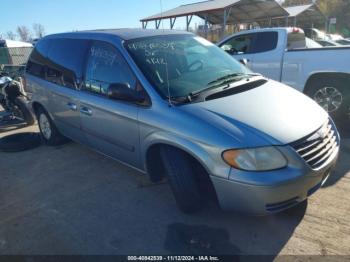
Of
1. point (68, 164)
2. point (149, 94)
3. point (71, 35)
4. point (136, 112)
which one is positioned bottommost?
point (68, 164)

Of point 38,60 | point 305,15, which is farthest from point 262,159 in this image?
point 305,15

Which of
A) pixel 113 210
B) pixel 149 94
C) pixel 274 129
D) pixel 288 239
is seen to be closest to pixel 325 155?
pixel 274 129

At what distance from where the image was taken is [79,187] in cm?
388

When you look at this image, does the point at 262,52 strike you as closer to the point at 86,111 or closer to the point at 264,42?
the point at 264,42

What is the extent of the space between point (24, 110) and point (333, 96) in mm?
6340

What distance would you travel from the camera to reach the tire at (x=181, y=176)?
2.89 metres

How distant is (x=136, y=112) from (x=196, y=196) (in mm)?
1039

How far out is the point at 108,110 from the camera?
11.5 feet

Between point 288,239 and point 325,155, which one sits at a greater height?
→ point 325,155

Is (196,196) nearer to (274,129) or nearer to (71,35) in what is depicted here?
(274,129)

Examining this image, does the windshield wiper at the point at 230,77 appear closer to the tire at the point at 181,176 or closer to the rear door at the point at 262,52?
the tire at the point at 181,176

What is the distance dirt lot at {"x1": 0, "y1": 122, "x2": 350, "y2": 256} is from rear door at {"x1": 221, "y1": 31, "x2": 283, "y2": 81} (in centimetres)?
289

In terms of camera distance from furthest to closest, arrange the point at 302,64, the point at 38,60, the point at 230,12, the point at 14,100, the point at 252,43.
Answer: the point at 230,12 → the point at 14,100 → the point at 252,43 → the point at 302,64 → the point at 38,60

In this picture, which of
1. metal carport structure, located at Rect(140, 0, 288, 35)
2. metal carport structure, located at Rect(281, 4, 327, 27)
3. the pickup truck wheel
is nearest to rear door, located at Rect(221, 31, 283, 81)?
the pickup truck wheel
